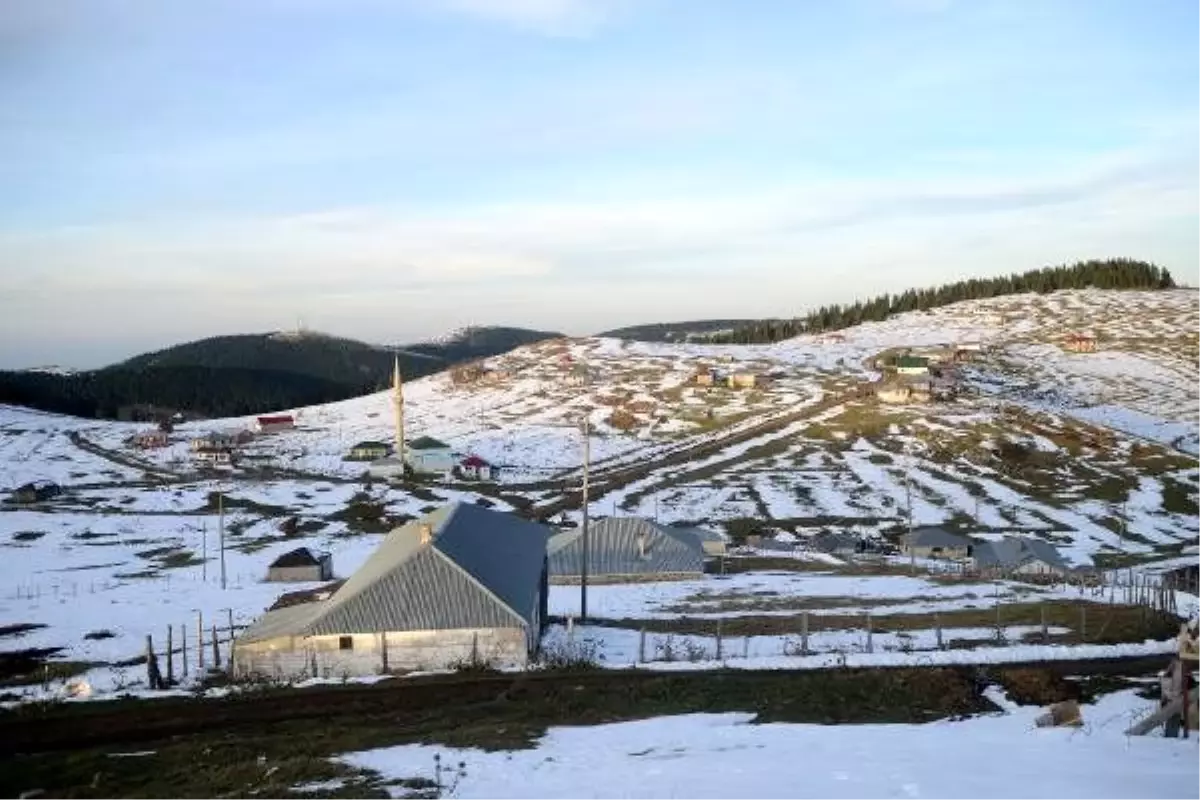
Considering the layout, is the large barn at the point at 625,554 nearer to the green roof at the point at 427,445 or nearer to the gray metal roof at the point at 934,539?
the gray metal roof at the point at 934,539

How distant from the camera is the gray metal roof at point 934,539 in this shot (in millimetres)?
81812

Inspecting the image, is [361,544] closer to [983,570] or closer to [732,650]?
[983,570]

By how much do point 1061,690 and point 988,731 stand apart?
6.26 metres

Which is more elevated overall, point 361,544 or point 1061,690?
point 1061,690

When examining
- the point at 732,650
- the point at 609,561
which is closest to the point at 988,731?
the point at 732,650

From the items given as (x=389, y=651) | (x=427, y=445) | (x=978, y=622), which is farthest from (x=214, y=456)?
(x=978, y=622)

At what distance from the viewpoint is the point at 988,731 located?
20.0 metres

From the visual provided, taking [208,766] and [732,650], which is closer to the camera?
[208,766]

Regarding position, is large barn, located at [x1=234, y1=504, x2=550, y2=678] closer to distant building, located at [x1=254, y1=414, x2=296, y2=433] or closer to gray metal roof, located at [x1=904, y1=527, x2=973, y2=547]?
gray metal roof, located at [x1=904, y1=527, x2=973, y2=547]

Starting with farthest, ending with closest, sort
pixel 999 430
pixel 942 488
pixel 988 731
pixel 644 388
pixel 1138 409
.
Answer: pixel 644 388
pixel 1138 409
pixel 999 430
pixel 942 488
pixel 988 731

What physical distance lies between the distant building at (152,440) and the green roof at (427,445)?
43158 mm

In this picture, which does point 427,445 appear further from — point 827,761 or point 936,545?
point 827,761

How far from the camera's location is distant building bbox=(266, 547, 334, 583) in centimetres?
6475

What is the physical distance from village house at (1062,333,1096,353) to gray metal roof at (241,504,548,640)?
181 meters
